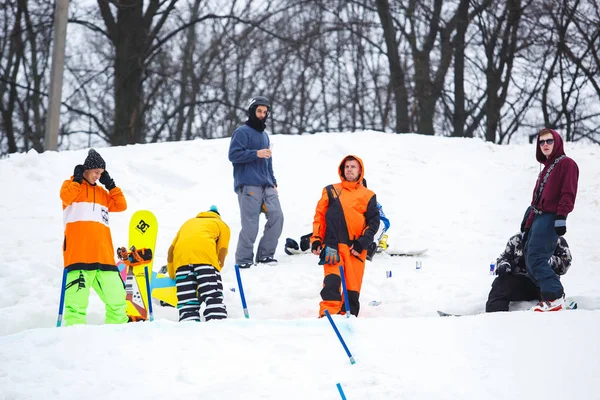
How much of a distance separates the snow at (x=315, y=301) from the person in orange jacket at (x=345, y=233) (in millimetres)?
485

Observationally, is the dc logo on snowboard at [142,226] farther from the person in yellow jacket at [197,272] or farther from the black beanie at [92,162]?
the black beanie at [92,162]

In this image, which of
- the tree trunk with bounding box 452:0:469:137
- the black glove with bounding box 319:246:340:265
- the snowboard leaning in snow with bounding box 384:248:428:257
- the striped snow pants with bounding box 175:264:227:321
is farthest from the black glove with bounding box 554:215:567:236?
the tree trunk with bounding box 452:0:469:137

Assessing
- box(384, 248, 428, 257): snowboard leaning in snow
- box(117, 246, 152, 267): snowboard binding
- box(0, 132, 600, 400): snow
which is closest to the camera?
box(0, 132, 600, 400): snow

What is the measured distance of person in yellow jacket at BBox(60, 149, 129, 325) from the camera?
20.4 feet

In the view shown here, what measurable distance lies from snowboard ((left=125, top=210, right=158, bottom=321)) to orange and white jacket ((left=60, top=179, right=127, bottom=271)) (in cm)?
41

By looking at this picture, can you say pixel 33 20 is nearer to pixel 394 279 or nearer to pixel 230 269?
pixel 230 269

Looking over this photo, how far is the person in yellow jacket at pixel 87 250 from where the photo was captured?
621 centimetres

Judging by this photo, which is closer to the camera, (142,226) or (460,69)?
(142,226)

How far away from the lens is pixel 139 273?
282 inches

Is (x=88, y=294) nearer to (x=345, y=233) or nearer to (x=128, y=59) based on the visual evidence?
(x=345, y=233)

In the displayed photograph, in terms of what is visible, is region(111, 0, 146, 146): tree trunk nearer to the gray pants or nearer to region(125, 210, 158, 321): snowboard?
the gray pants

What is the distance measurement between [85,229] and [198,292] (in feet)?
3.57

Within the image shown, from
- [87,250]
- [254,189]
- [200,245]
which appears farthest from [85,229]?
[254,189]

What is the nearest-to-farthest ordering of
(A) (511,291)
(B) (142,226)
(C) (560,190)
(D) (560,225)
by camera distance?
1. (D) (560,225)
2. (C) (560,190)
3. (A) (511,291)
4. (B) (142,226)
